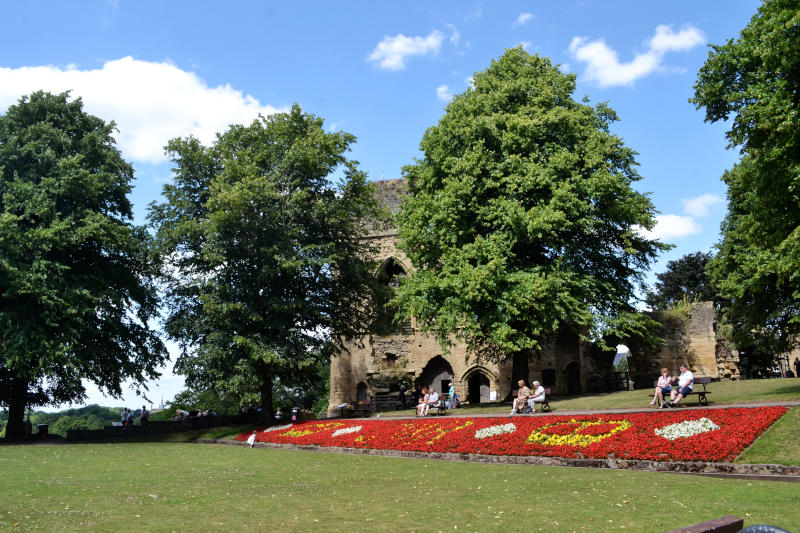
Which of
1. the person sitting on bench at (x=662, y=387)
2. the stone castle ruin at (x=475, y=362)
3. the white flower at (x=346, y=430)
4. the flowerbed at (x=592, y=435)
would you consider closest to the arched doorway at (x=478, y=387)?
the stone castle ruin at (x=475, y=362)

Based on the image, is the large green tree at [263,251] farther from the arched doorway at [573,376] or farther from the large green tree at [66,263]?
the arched doorway at [573,376]

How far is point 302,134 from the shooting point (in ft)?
98.3

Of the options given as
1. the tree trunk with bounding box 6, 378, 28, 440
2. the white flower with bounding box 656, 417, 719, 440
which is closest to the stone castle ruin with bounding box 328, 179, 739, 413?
the tree trunk with bounding box 6, 378, 28, 440

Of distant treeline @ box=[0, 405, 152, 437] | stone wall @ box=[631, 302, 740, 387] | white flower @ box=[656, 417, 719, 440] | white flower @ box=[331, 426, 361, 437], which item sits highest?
stone wall @ box=[631, 302, 740, 387]

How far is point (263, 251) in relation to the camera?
26.2 m

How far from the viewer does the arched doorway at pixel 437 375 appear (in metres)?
39.3

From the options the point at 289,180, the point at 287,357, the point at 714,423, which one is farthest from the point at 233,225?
the point at 714,423

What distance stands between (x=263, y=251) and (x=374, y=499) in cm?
1845

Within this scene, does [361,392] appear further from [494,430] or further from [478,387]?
[494,430]

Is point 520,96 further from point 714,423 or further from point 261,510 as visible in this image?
point 261,510

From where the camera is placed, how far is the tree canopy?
50844mm

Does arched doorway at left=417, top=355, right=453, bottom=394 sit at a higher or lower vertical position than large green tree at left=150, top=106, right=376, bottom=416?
lower

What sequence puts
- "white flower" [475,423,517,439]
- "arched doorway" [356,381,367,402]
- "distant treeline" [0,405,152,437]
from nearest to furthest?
1. "white flower" [475,423,517,439]
2. "arched doorway" [356,381,367,402]
3. "distant treeline" [0,405,152,437]

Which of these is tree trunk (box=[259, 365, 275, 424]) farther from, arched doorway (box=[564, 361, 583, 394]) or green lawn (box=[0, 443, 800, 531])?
arched doorway (box=[564, 361, 583, 394])
